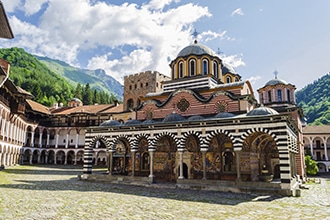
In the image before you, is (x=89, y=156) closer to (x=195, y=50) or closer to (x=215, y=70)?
(x=195, y=50)

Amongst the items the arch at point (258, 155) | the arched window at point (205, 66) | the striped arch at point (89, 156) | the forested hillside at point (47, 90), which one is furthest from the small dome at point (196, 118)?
the forested hillside at point (47, 90)

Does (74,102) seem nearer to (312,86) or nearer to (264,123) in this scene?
(264,123)

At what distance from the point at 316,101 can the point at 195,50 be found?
293ft

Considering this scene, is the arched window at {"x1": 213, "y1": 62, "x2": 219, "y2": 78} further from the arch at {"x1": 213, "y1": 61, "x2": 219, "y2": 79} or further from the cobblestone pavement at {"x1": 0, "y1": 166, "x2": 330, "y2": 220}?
the cobblestone pavement at {"x1": 0, "y1": 166, "x2": 330, "y2": 220}

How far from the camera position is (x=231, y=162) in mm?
19156

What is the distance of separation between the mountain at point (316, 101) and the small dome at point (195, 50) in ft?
222

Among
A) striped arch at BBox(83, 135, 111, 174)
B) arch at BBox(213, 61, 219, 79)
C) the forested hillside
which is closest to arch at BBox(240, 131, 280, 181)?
arch at BBox(213, 61, 219, 79)

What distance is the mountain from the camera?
84.2 m

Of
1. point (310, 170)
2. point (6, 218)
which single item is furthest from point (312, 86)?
point (6, 218)

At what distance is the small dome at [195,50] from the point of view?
24094 millimetres

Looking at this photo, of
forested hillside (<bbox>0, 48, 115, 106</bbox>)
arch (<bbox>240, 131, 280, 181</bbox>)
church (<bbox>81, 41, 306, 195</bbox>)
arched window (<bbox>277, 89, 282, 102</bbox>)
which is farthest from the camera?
forested hillside (<bbox>0, 48, 115, 106</bbox>)

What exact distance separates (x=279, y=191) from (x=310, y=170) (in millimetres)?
18108

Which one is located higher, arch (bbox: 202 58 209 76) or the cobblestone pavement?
arch (bbox: 202 58 209 76)

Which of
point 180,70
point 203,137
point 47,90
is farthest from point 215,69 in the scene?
point 47,90
